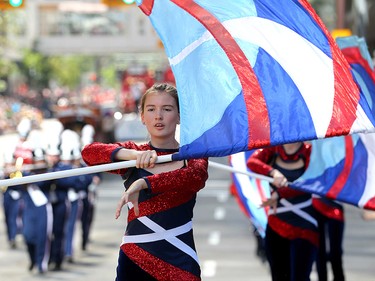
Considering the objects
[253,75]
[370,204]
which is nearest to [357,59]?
[370,204]

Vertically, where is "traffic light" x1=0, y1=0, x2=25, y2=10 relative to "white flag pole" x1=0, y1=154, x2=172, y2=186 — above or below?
above

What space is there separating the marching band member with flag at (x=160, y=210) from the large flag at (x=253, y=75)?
0.22 m

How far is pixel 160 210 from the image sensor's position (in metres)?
7.31

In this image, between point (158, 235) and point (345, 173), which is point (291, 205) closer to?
point (345, 173)

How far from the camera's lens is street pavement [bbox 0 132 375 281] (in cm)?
1570

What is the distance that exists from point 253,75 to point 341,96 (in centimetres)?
52

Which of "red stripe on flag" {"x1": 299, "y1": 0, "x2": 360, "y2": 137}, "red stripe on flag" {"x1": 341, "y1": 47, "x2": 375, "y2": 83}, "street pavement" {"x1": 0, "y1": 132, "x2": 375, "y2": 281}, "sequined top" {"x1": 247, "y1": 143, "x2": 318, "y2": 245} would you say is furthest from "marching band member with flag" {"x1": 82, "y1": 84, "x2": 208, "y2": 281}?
"street pavement" {"x1": 0, "y1": 132, "x2": 375, "y2": 281}

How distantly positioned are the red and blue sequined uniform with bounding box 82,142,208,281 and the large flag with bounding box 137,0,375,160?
0.97 feet

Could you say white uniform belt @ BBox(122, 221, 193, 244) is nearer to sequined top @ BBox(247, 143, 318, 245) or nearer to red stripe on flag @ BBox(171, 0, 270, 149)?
red stripe on flag @ BBox(171, 0, 270, 149)

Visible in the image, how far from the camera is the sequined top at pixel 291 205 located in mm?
10742

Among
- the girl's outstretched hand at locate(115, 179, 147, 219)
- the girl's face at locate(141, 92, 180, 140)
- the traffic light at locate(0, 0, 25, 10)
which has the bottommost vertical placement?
the girl's outstretched hand at locate(115, 179, 147, 219)

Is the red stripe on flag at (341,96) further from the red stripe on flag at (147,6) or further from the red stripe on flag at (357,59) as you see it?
the red stripe on flag at (357,59)

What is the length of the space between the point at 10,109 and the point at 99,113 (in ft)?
80.5

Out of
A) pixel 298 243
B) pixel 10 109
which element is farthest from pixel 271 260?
pixel 10 109
